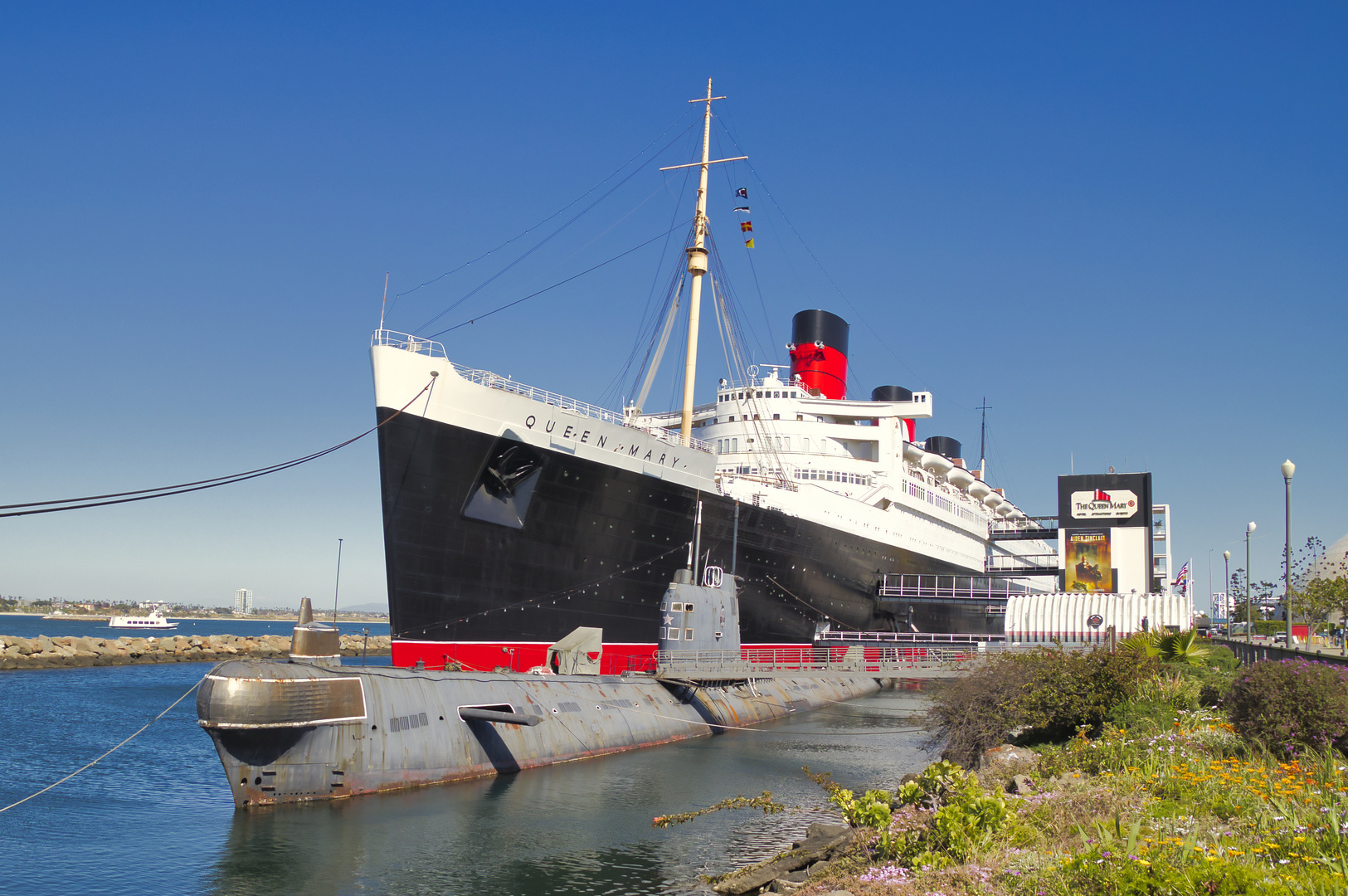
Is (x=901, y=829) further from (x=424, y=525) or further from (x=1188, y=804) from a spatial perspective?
(x=424, y=525)

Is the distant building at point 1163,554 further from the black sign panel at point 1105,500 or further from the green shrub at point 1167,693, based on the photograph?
the green shrub at point 1167,693

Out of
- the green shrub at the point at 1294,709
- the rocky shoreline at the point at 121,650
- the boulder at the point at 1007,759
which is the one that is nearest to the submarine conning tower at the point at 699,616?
the boulder at the point at 1007,759

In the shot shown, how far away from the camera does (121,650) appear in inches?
2391

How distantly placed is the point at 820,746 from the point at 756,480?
600 inches

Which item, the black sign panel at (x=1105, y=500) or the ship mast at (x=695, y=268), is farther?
the black sign panel at (x=1105, y=500)

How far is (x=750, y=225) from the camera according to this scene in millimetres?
33688

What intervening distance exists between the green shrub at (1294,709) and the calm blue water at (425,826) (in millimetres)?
7353

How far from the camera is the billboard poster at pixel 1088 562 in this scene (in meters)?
48.3

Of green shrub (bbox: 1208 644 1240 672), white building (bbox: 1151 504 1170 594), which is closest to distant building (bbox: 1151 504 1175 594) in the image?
white building (bbox: 1151 504 1170 594)

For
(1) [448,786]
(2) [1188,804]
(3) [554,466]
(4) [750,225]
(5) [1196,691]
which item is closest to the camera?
(2) [1188,804]

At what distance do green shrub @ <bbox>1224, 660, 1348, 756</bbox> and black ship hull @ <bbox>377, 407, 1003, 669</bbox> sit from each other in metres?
18.2

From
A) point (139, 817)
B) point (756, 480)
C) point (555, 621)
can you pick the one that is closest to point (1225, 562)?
point (756, 480)

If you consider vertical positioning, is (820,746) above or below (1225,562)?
below

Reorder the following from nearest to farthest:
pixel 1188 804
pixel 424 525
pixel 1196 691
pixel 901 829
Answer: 1. pixel 1188 804
2. pixel 901 829
3. pixel 1196 691
4. pixel 424 525
